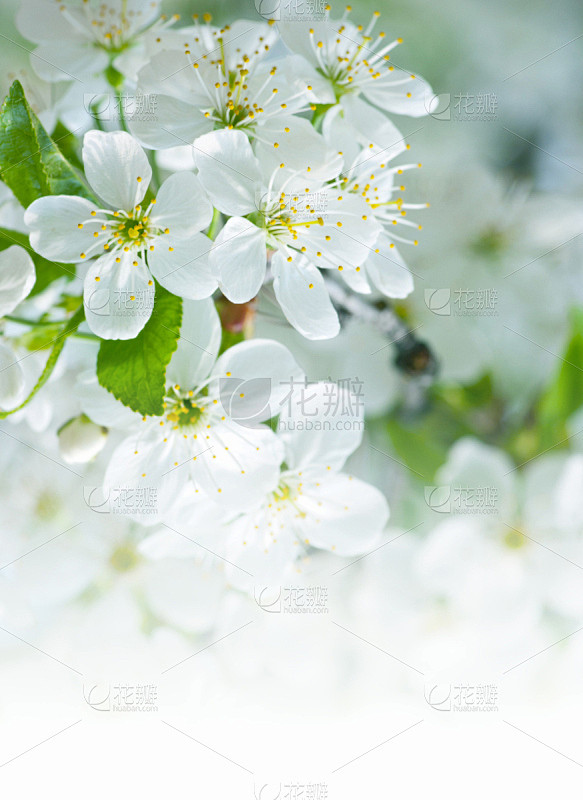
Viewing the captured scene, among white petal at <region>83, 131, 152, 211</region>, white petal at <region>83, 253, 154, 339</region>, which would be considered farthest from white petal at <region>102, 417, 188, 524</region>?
white petal at <region>83, 131, 152, 211</region>

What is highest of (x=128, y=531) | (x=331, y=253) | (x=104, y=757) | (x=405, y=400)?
(x=331, y=253)

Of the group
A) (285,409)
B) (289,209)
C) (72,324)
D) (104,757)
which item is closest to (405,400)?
(285,409)

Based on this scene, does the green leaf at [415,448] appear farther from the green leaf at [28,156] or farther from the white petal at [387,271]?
the green leaf at [28,156]

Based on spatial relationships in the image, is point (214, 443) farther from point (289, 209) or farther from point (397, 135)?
point (397, 135)

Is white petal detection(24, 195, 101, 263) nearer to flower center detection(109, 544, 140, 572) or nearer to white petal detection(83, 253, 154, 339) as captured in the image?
white petal detection(83, 253, 154, 339)
